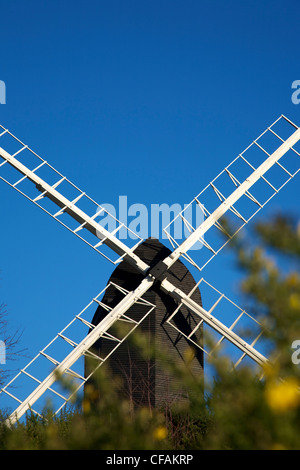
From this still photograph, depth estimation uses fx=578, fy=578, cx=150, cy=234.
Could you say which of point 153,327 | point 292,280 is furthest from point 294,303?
point 153,327

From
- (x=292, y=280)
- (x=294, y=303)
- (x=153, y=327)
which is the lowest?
(x=294, y=303)

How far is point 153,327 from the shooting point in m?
14.0

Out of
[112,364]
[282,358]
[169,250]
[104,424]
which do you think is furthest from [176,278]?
[282,358]

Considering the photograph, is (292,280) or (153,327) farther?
(153,327)

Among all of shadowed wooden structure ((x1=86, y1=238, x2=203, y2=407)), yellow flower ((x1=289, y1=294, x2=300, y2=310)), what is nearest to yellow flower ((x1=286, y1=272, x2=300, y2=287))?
yellow flower ((x1=289, y1=294, x2=300, y2=310))

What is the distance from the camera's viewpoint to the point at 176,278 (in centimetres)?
1459

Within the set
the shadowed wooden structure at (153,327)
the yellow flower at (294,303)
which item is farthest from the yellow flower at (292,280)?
the shadowed wooden structure at (153,327)

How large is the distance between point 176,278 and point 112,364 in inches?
105

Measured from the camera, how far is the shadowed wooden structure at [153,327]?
44.8 feet

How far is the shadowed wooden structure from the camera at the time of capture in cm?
1365

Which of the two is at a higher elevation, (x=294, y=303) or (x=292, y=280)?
(x=292, y=280)

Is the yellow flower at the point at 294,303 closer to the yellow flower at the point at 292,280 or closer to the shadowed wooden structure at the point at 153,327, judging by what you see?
the yellow flower at the point at 292,280

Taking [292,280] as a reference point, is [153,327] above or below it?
above

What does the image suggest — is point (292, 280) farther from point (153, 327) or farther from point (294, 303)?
point (153, 327)
